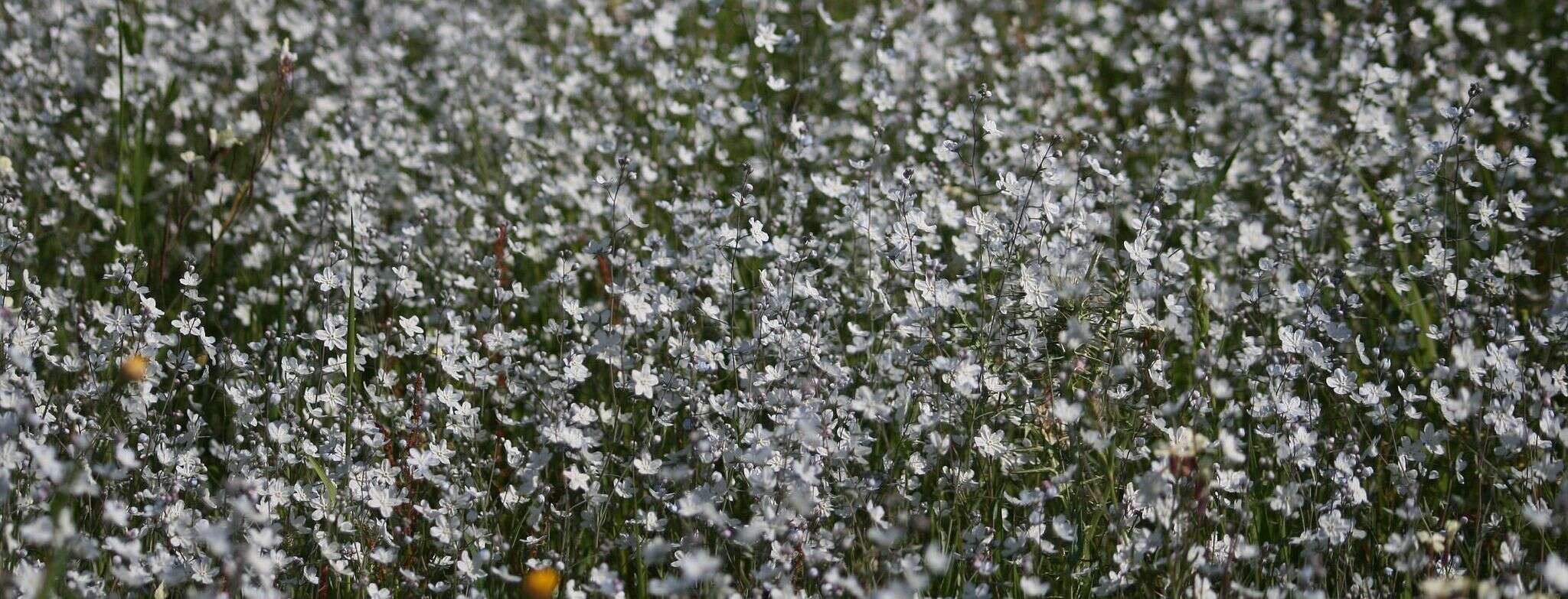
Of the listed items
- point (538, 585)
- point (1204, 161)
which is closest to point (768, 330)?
point (538, 585)

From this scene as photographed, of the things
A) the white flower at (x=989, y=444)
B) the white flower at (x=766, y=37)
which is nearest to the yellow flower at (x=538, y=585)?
the white flower at (x=989, y=444)

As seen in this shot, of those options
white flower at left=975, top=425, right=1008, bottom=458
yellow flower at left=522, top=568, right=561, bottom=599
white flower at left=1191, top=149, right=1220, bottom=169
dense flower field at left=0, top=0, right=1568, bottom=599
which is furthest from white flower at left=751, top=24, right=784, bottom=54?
yellow flower at left=522, top=568, right=561, bottom=599

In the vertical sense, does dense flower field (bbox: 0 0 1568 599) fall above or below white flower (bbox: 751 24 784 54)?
below

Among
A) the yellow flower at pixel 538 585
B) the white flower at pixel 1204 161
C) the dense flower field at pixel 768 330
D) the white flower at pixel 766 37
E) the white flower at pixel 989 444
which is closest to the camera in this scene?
the yellow flower at pixel 538 585

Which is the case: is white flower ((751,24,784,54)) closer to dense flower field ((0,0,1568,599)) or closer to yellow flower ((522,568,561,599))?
dense flower field ((0,0,1568,599))

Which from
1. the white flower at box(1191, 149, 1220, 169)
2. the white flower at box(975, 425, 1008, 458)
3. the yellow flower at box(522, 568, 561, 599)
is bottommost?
the white flower at box(975, 425, 1008, 458)

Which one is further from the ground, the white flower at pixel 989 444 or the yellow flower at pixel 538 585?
the yellow flower at pixel 538 585

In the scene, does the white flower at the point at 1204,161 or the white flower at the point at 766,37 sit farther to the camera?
the white flower at the point at 766,37

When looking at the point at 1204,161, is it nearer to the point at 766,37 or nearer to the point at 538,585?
the point at 766,37

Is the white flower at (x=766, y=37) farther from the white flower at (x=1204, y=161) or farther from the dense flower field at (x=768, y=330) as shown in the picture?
the white flower at (x=1204, y=161)
